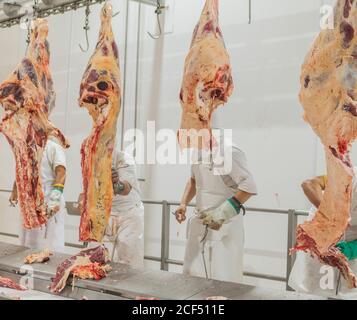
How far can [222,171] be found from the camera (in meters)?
2.99

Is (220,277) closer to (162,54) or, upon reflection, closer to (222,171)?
(222,171)

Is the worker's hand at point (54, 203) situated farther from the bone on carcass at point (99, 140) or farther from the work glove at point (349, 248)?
the work glove at point (349, 248)

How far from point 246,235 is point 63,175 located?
4.57ft

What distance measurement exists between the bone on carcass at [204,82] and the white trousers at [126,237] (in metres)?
1.34

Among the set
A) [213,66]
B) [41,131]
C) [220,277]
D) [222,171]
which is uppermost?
[213,66]

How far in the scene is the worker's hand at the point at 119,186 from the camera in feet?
11.3

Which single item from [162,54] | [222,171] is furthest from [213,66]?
[162,54]

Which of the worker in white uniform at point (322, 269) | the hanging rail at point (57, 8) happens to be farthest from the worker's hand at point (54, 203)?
the worker in white uniform at point (322, 269)

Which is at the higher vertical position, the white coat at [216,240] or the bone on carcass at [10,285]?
the white coat at [216,240]

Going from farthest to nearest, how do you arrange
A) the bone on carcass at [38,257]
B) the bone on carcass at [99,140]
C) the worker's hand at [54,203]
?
the worker's hand at [54,203] → the bone on carcass at [38,257] → the bone on carcass at [99,140]

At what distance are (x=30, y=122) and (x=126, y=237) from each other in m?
1.14

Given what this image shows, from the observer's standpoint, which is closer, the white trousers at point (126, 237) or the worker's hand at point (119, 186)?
the worker's hand at point (119, 186)

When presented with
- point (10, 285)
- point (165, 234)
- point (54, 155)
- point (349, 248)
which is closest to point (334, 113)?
point (349, 248)
